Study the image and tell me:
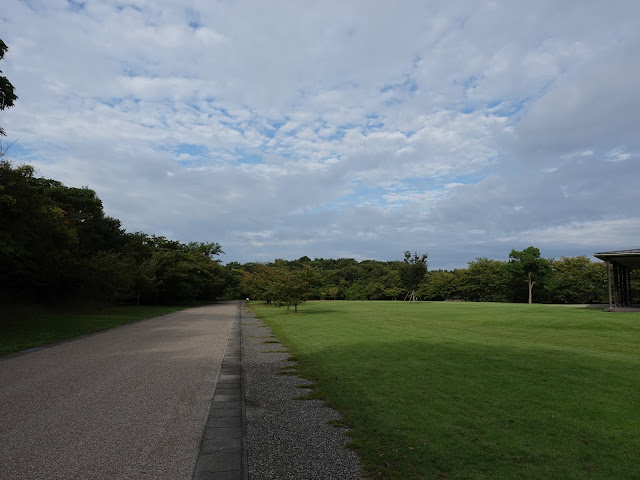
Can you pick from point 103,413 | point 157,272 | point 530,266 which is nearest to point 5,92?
point 103,413

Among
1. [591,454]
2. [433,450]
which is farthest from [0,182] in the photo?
[591,454]

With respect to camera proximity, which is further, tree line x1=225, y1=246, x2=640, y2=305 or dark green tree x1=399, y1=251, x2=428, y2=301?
dark green tree x1=399, y1=251, x2=428, y2=301

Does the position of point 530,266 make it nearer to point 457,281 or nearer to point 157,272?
point 457,281

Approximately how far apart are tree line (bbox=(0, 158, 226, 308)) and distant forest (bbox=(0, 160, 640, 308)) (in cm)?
6

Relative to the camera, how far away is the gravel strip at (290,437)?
133 inches

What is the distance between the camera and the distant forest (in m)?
17.2

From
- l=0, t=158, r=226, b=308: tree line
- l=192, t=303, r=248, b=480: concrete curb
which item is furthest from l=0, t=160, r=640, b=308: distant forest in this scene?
l=192, t=303, r=248, b=480: concrete curb

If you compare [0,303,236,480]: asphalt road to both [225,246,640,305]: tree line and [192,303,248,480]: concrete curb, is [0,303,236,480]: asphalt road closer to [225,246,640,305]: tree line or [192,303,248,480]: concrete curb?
[192,303,248,480]: concrete curb

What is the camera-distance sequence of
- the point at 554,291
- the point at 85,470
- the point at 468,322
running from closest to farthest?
the point at 85,470, the point at 468,322, the point at 554,291

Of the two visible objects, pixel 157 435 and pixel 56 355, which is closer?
pixel 157 435

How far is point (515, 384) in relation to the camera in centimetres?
623

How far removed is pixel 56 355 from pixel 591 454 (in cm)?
1094

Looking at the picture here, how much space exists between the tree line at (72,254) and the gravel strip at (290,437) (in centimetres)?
1149

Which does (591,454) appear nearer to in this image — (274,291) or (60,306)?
(274,291)
